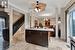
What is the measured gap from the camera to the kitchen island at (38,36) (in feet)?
26.1

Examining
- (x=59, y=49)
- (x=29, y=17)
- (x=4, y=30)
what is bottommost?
(x=59, y=49)

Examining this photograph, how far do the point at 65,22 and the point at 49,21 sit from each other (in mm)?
11720

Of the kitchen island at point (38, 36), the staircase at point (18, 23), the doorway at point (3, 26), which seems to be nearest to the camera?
the doorway at point (3, 26)

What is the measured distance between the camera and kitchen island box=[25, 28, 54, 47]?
314 inches

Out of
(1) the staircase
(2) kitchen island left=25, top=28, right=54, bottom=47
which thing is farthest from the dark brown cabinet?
(1) the staircase

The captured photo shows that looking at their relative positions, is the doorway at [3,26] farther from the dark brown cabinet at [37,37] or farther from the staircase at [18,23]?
the staircase at [18,23]

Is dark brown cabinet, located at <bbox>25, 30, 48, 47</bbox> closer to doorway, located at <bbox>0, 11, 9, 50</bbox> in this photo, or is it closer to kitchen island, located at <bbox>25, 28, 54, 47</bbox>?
kitchen island, located at <bbox>25, 28, 54, 47</bbox>

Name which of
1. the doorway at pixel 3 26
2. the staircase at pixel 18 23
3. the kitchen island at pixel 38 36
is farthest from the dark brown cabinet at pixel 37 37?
the staircase at pixel 18 23

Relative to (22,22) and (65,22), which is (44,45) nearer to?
(65,22)

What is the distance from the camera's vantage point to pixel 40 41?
27.4 feet

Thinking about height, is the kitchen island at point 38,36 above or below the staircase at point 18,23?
below

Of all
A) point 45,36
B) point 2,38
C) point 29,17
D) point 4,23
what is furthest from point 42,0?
point 29,17

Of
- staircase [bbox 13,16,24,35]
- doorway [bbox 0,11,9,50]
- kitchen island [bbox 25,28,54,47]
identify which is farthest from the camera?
staircase [bbox 13,16,24,35]

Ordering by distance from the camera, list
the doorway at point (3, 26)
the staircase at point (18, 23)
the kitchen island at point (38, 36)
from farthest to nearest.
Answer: the staircase at point (18, 23)
the kitchen island at point (38, 36)
the doorway at point (3, 26)
